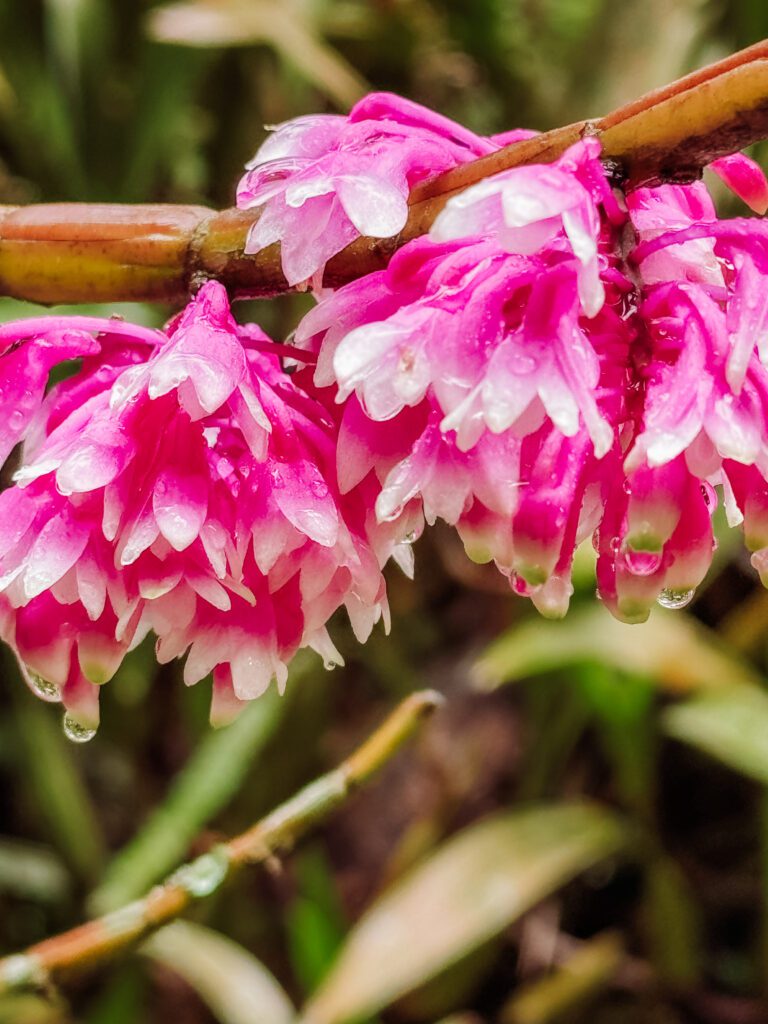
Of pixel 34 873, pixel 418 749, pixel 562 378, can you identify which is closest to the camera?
pixel 562 378

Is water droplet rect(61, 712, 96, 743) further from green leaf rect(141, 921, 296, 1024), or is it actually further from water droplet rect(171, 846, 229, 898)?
green leaf rect(141, 921, 296, 1024)

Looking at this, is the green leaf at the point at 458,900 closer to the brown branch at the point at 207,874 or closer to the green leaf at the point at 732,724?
the green leaf at the point at 732,724

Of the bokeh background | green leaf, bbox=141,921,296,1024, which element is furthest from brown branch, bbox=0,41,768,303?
green leaf, bbox=141,921,296,1024

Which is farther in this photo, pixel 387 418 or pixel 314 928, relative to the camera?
pixel 314 928

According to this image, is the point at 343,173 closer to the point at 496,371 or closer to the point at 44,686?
the point at 496,371

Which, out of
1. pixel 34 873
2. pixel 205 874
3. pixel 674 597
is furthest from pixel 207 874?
pixel 34 873

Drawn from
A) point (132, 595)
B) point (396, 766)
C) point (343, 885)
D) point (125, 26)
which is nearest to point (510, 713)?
point (396, 766)
